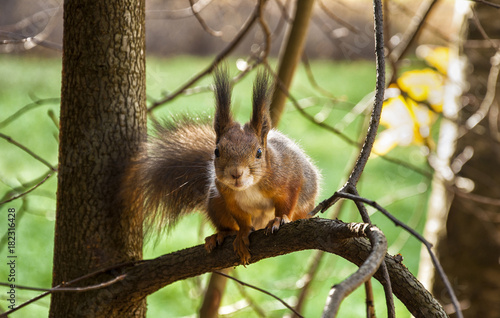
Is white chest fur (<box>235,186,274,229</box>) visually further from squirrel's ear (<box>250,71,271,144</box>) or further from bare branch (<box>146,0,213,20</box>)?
bare branch (<box>146,0,213,20</box>)

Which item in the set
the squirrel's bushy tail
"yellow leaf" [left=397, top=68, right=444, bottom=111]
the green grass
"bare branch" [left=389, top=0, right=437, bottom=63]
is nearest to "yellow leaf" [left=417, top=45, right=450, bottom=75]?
"yellow leaf" [left=397, top=68, right=444, bottom=111]

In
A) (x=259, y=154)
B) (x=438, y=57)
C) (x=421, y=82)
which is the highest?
(x=438, y=57)

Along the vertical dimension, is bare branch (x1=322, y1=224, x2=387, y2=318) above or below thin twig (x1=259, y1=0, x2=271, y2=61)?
below

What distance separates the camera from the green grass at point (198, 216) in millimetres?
2488

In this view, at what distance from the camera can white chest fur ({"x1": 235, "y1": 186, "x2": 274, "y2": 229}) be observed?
1144 mm

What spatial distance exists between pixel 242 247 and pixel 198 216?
4.08 ft

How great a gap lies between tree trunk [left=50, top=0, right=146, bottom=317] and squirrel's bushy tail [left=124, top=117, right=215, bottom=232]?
38 millimetres

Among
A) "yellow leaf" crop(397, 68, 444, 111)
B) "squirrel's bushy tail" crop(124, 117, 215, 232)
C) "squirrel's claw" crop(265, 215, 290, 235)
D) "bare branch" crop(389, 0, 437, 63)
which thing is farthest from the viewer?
"yellow leaf" crop(397, 68, 444, 111)

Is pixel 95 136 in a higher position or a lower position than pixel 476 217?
lower

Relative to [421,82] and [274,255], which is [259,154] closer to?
[274,255]

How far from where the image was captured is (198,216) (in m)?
2.25

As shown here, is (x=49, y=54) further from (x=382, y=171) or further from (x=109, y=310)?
(x=109, y=310)

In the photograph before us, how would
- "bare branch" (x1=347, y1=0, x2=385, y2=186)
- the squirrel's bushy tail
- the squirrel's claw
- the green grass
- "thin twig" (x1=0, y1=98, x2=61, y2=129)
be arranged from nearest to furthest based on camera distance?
1. "bare branch" (x1=347, y1=0, x2=385, y2=186)
2. the squirrel's claw
3. the squirrel's bushy tail
4. "thin twig" (x1=0, y1=98, x2=61, y2=129)
5. the green grass

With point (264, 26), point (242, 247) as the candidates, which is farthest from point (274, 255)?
point (264, 26)
